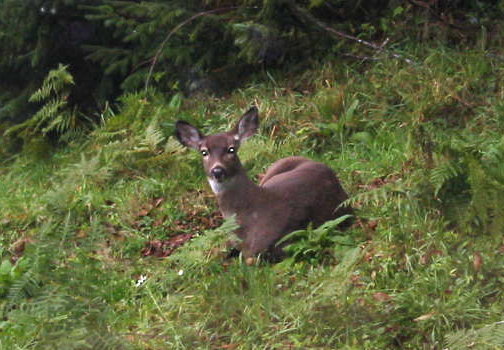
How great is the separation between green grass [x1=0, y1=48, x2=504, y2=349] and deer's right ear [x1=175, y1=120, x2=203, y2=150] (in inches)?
23.3

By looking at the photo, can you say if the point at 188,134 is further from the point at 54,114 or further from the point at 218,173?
the point at 54,114

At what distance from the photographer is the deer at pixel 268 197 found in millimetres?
6398

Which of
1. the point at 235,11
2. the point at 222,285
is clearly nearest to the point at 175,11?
the point at 235,11

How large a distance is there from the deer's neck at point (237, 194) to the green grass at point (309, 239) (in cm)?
47

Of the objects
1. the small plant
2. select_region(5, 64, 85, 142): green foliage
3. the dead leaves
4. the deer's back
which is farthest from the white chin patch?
select_region(5, 64, 85, 142): green foliage

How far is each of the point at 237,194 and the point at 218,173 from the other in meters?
0.21

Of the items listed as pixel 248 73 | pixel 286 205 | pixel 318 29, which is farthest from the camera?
pixel 248 73

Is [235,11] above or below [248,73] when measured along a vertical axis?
Result: above

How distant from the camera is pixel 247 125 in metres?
7.39

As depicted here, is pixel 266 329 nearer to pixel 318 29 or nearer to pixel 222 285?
pixel 222 285

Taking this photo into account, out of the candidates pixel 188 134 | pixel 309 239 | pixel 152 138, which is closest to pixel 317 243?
pixel 309 239

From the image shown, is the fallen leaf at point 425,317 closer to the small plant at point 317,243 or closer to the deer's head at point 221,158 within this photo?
the small plant at point 317,243

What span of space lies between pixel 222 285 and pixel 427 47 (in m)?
4.70

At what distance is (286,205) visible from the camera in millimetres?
6551
